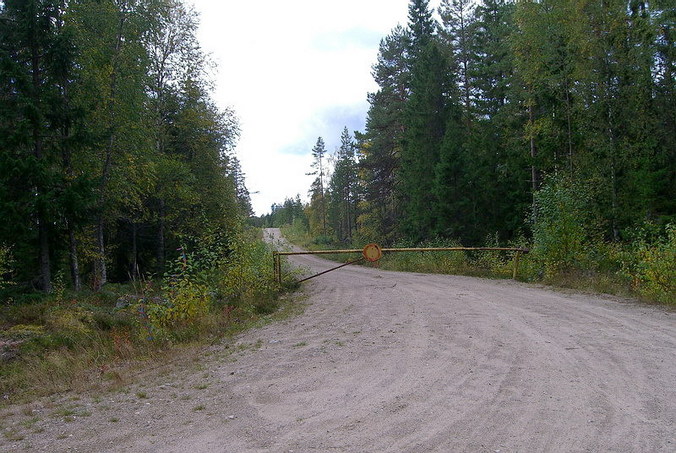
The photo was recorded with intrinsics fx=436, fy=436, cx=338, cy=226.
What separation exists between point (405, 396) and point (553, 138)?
19499 mm

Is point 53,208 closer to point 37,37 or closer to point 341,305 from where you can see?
point 37,37

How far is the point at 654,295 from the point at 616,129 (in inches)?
437

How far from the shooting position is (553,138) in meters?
20.6

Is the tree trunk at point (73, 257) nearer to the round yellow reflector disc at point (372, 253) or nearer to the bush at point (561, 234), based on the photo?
the round yellow reflector disc at point (372, 253)

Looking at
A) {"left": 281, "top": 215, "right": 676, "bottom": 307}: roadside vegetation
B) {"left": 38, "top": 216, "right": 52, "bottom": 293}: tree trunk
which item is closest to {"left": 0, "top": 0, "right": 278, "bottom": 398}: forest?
{"left": 38, "top": 216, "right": 52, "bottom": 293}: tree trunk

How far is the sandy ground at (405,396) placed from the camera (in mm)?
3668

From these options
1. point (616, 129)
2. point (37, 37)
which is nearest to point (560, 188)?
point (616, 129)

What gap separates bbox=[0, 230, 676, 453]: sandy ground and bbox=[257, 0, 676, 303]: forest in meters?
5.04

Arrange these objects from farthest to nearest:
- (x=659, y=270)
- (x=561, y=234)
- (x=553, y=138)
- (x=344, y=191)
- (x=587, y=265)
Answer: (x=344, y=191) → (x=553, y=138) → (x=561, y=234) → (x=587, y=265) → (x=659, y=270)

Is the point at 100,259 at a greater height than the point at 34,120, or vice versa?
the point at 34,120

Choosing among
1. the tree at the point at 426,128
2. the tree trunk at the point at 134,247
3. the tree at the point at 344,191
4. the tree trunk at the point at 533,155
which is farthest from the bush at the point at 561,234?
the tree at the point at 344,191

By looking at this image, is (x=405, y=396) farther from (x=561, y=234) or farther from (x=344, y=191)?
(x=344, y=191)

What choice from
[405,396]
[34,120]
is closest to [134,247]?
[34,120]

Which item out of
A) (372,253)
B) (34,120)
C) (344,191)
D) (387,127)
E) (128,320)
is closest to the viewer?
(128,320)
